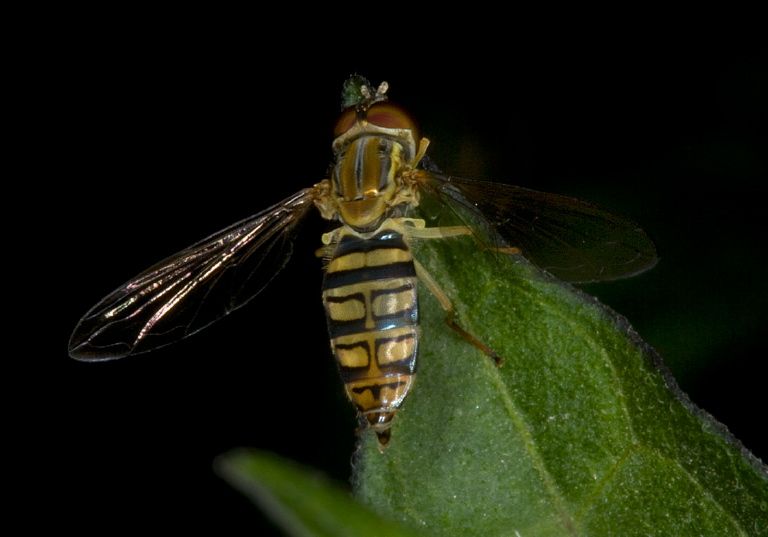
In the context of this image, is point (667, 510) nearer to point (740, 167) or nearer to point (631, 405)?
point (631, 405)

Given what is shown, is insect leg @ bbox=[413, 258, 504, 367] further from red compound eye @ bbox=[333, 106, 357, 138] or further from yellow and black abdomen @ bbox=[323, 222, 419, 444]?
red compound eye @ bbox=[333, 106, 357, 138]

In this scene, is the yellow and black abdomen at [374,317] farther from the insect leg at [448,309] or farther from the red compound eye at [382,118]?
the red compound eye at [382,118]

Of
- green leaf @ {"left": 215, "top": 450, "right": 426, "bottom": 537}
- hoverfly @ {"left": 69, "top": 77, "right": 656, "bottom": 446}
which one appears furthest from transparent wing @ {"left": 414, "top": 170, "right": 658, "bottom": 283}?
green leaf @ {"left": 215, "top": 450, "right": 426, "bottom": 537}

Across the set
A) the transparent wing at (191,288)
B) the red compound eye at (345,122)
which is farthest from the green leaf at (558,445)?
the red compound eye at (345,122)

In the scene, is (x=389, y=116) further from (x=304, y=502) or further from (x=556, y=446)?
(x=304, y=502)

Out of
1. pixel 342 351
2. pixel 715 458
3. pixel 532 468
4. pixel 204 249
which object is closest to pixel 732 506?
pixel 715 458

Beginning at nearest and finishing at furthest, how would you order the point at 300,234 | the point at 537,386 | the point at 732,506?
the point at 732,506
the point at 537,386
the point at 300,234

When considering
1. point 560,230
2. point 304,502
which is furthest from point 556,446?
point 560,230
